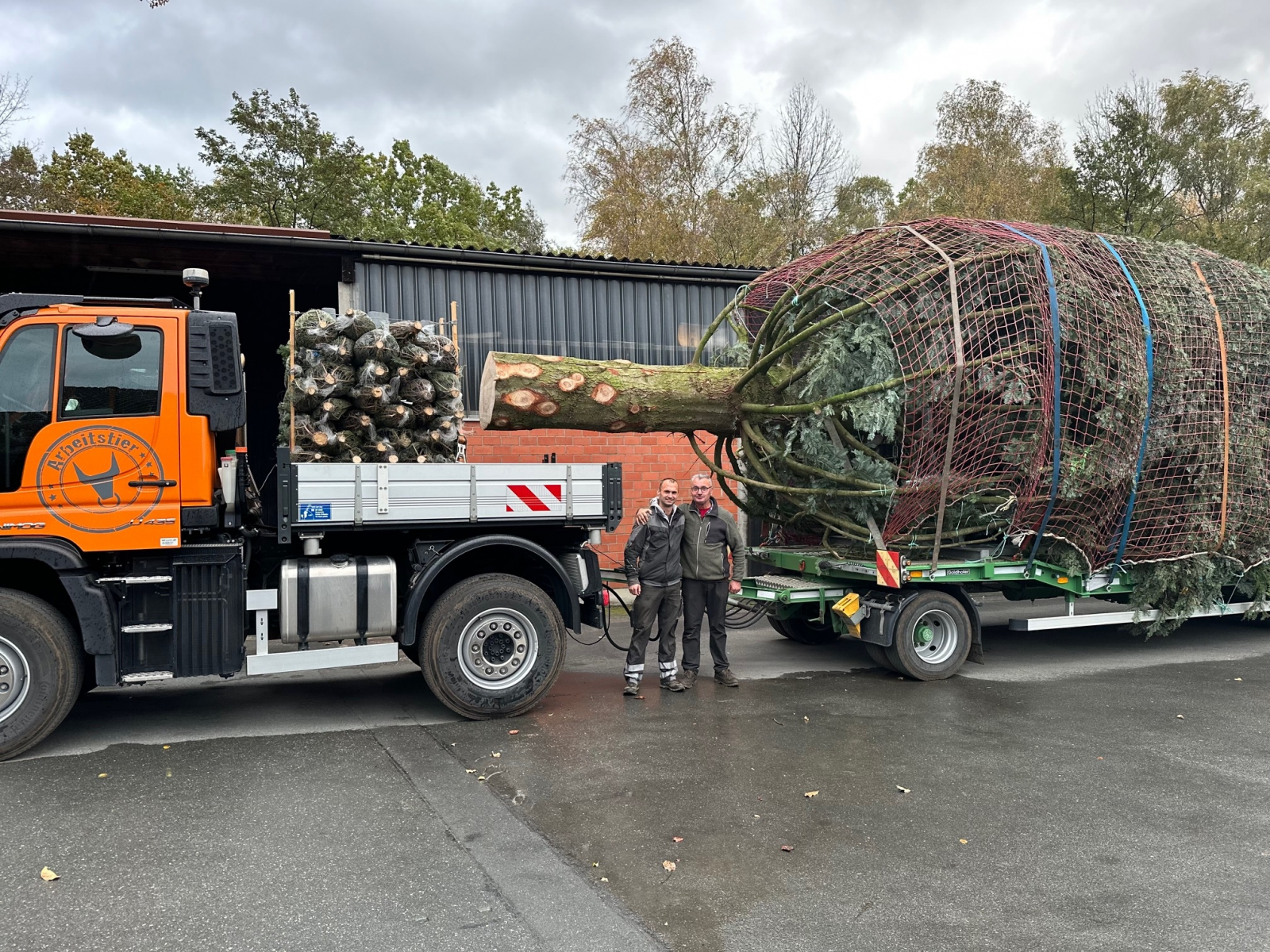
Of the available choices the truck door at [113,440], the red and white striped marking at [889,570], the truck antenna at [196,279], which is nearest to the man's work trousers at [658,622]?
the red and white striped marking at [889,570]

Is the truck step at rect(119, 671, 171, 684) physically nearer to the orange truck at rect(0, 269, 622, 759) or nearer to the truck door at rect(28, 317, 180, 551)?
the orange truck at rect(0, 269, 622, 759)

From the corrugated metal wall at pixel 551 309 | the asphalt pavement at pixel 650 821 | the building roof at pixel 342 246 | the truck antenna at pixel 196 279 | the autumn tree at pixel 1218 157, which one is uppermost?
the autumn tree at pixel 1218 157

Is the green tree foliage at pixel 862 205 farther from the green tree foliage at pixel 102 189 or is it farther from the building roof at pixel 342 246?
the green tree foliage at pixel 102 189

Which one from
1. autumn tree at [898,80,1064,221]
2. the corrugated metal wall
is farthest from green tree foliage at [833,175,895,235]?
the corrugated metal wall

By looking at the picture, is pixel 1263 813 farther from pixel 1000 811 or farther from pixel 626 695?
pixel 626 695

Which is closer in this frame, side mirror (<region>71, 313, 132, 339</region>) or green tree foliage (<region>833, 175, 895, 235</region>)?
side mirror (<region>71, 313, 132, 339</region>)

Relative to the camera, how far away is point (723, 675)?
7676 millimetres

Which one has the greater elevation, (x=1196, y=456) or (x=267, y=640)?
(x=1196, y=456)

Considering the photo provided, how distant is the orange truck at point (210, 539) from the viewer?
557 centimetres

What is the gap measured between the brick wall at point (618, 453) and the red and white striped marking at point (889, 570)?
14.7ft

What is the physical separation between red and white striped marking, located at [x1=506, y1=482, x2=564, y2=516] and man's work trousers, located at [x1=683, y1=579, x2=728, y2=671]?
5.31 ft

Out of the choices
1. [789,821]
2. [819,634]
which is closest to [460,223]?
[819,634]

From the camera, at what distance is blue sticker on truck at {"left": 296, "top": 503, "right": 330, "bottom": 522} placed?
603 centimetres

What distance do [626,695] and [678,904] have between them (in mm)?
3522
